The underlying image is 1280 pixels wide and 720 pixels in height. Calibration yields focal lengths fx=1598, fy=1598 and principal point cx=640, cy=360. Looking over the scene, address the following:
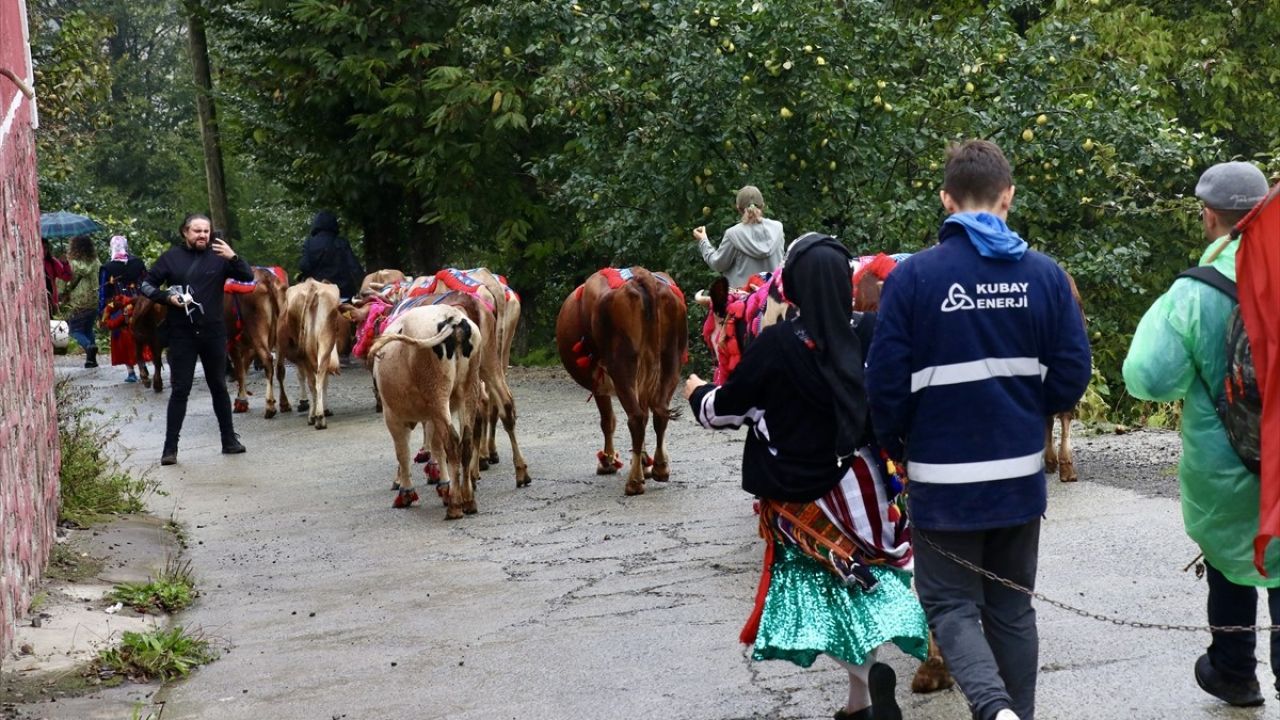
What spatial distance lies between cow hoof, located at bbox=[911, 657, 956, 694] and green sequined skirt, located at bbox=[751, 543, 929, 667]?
0.41 m

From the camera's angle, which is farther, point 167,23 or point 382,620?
point 167,23

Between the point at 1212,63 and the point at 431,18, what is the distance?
10.8 meters

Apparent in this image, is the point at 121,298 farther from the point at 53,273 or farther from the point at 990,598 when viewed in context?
the point at 990,598

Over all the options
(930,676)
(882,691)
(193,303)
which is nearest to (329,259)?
(193,303)

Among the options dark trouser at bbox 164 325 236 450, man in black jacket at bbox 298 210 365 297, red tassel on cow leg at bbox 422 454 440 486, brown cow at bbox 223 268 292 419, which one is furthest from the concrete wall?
brown cow at bbox 223 268 292 419

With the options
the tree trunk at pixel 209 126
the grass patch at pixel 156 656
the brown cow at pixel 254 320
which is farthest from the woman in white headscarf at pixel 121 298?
the grass patch at pixel 156 656

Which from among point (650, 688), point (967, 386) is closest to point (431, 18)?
point (650, 688)

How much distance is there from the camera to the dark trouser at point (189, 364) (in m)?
14.4

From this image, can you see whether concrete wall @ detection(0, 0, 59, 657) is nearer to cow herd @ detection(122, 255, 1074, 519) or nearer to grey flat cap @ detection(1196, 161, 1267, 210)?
cow herd @ detection(122, 255, 1074, 519)

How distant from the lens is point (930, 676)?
6250 mm

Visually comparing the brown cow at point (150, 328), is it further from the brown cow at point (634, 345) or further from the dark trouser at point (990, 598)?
the dark trouser at point (990, 598)

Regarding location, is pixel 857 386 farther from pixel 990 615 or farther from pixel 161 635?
pixel 161 635

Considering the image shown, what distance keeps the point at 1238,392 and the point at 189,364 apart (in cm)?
1117

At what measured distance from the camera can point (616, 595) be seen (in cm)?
856
